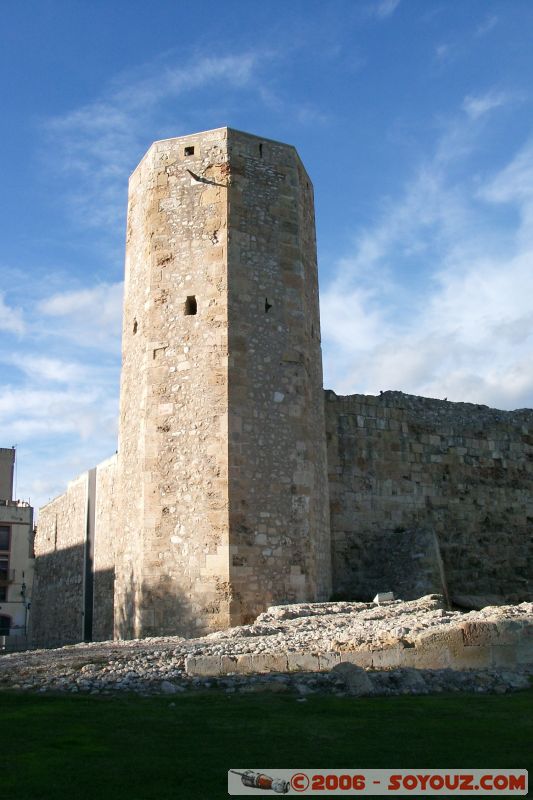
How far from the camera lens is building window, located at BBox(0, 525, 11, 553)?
4400 cm

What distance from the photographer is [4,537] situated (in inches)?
1738

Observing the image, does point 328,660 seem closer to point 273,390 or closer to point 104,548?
point 273,390

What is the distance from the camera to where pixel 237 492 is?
13.2m

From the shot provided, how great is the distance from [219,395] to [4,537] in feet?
111

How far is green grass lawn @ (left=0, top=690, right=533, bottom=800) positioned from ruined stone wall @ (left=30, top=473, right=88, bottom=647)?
13581 millimetres

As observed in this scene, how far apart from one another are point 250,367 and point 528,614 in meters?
5.99

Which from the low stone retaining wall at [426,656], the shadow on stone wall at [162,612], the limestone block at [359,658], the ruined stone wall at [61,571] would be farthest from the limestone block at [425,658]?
the ruined stone wall at [61,571]

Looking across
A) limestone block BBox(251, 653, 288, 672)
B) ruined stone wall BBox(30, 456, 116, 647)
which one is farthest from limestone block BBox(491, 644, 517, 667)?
ruined stone wall BBox(30, 456, 116, 647)

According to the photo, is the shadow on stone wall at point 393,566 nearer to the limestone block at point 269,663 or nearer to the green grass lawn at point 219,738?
the limestone block at point 269,663

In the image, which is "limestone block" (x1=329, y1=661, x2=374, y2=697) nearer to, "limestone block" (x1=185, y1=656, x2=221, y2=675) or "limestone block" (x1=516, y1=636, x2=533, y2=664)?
"limestone block" (x1=185, y1=656, x2=221, y2=675)

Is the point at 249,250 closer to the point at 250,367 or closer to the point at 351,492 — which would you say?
the point at 250,367

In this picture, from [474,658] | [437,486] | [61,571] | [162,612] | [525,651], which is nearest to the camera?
[474,658]

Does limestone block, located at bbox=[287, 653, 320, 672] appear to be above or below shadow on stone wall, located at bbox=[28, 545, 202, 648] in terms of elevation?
below

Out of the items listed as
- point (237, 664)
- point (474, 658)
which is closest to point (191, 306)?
point (237, 664)
